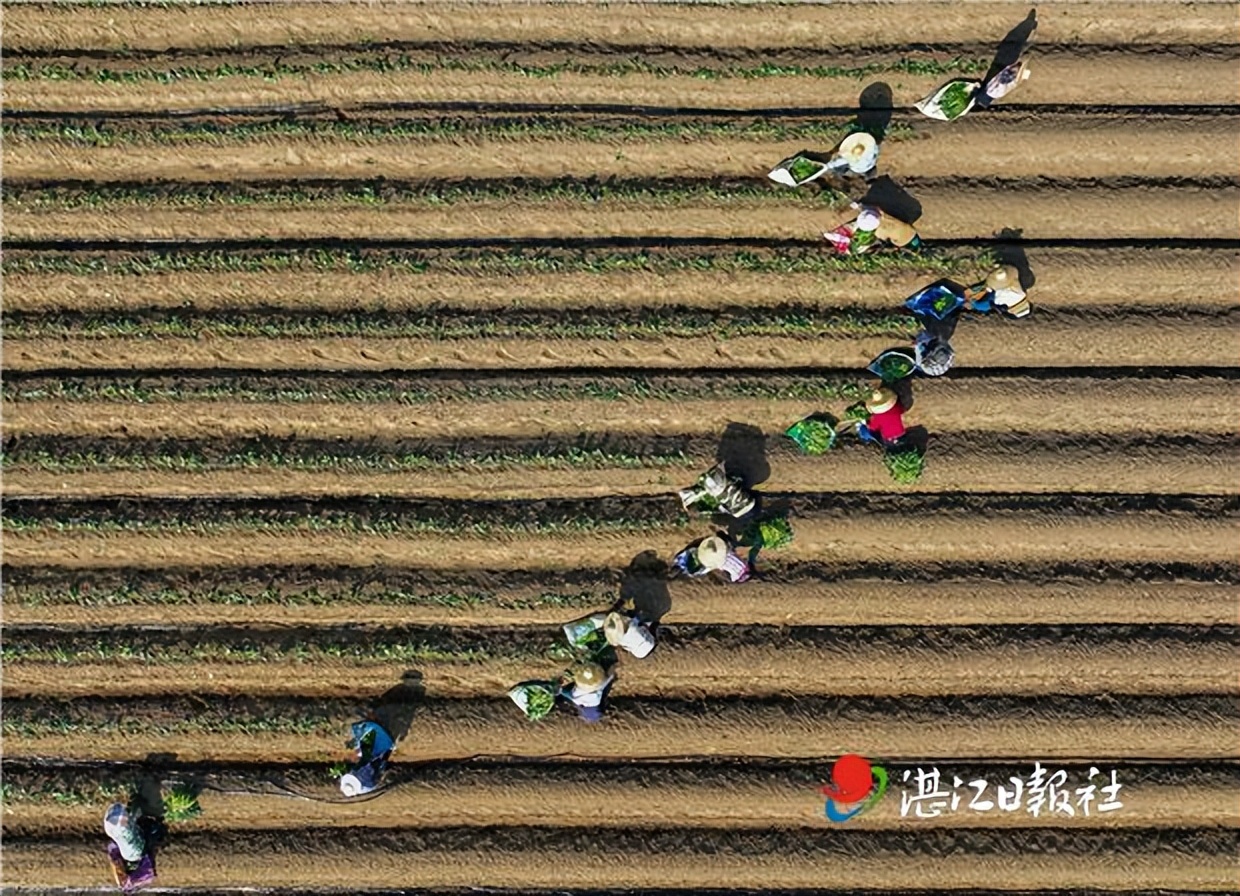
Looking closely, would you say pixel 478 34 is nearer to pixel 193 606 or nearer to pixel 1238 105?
pixel 193 606

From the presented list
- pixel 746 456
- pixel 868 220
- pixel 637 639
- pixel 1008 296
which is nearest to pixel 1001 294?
pixel 1008 296

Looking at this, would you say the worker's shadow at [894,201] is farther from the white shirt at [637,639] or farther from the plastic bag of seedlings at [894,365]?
the white shirt at [637,639]

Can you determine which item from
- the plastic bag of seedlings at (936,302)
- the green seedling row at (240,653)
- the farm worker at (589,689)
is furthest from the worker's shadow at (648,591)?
the plastic bag of seedlings at (936,302)

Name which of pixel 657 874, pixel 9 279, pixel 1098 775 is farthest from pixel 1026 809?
pixel 9 279

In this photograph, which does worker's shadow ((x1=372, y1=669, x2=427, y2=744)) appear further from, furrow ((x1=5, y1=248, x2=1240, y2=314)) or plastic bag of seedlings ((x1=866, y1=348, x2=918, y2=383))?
plastic bag of seedlings ((x1=866, y1=348, x2=918, y2=383))

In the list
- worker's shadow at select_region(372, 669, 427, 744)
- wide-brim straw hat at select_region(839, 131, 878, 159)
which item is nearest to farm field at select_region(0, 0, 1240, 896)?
worker's shadow at select_region(372, 669, 427, 744)

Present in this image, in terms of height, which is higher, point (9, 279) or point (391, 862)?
point (9, 279)

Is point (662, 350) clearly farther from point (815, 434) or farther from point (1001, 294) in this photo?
point (1001, 294)
